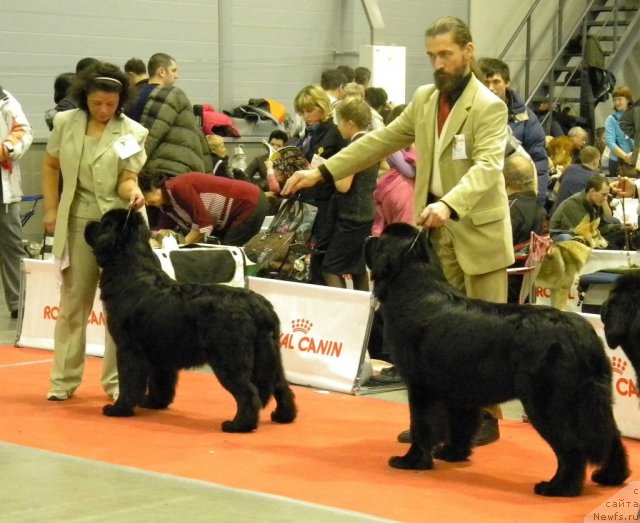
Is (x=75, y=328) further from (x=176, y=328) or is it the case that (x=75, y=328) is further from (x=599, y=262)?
(x=599, y=262)

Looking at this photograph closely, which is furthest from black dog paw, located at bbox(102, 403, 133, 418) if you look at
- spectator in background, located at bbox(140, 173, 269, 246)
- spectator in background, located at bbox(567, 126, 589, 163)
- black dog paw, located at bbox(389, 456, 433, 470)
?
spectator in background, located at bbox(567, 126, 589, 163)

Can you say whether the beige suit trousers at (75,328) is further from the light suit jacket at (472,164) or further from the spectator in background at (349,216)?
the spectator in background at (349,216)

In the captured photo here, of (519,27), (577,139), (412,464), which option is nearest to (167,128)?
(412,464)

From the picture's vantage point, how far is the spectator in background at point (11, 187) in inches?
321

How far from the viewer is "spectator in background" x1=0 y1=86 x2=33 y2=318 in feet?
26.7

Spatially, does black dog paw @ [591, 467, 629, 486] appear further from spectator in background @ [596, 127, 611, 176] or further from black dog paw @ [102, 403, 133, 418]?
spectator in background @ [596, 127, 611, 176]

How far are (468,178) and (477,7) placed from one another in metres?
12.0

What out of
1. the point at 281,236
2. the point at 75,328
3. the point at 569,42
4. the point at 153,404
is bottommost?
the point at 153,404

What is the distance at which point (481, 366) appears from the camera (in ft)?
14.0

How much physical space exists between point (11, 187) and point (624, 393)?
4.69 meters

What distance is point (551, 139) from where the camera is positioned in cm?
1267

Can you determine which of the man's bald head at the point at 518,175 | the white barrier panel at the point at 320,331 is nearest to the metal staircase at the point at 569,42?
the man's bald head at the point at 518,175

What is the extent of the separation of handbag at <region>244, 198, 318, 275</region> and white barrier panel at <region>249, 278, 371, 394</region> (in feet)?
2.85

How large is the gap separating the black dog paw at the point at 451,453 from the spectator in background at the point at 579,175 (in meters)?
5.00
